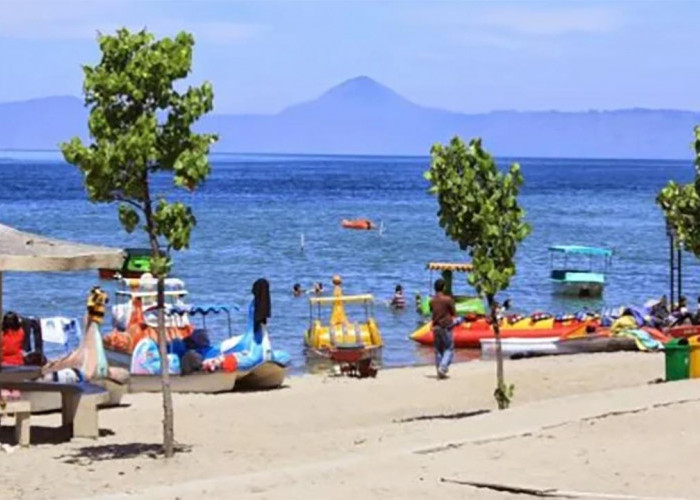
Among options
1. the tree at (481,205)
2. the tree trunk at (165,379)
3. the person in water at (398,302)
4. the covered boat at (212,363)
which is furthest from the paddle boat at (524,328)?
the tree trunk at (165,379)

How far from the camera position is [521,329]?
96.7 feet

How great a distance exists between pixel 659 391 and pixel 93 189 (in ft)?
22.3

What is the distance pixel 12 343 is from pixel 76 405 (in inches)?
177

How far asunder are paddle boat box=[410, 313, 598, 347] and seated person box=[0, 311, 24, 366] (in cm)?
1073

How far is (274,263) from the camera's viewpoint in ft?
180

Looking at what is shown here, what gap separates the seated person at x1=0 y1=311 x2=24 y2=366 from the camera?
19.3m

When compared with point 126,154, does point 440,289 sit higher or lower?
lower

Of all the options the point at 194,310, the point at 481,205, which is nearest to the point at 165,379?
the point at 481,205

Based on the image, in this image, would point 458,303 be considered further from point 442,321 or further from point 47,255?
point 47,255

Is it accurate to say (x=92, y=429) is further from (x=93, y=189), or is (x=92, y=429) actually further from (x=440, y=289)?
(x=440, y=289)

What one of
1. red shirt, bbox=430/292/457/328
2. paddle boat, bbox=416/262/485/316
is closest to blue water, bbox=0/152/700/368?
paddle boat, bbox=416/262/485/316

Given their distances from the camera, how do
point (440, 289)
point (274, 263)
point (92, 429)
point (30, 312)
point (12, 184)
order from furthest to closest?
1. point (12, 184)
2. point (274, 263)
3. point (30, 312)
4. point (440, 289)
5. point (92, 429)

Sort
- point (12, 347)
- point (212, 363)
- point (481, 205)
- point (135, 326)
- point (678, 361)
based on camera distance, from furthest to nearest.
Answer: point (135, 326), point (212, 363), point (12, 347), point (678, 361), point (481, 205)

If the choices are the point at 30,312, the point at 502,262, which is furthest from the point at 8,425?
the point at 30,312
